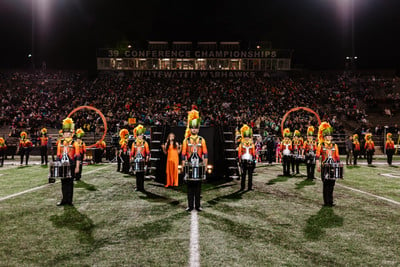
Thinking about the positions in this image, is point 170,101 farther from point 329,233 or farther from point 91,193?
point 329,233

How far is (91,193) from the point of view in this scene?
9789mm

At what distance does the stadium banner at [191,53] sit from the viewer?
50750 mm

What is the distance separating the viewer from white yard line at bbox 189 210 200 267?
14.4ft

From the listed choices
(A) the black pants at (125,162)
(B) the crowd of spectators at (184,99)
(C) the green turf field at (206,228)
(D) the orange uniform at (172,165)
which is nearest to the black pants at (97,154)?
(A) the black pants at (125,162)

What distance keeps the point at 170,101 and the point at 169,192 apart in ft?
87.1

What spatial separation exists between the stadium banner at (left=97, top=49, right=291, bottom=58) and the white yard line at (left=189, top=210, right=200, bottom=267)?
153ft

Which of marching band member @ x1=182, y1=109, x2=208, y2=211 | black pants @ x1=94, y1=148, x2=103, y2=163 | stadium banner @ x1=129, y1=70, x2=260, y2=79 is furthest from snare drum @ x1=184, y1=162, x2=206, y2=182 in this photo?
stadium banner @ x1=129, y1=70, x2=260, y2=79

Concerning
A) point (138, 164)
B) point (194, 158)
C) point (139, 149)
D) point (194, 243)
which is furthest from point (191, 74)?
point (194, 243)

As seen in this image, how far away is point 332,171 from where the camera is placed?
795 centimetres

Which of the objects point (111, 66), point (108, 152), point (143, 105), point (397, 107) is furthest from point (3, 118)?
point (397, 107)

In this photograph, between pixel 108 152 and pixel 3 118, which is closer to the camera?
pixel 108 152

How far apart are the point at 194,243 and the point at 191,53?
160ft

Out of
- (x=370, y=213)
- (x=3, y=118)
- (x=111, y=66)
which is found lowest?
(x=370, y=213)

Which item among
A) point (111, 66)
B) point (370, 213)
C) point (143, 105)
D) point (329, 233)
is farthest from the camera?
point (111, 66)
